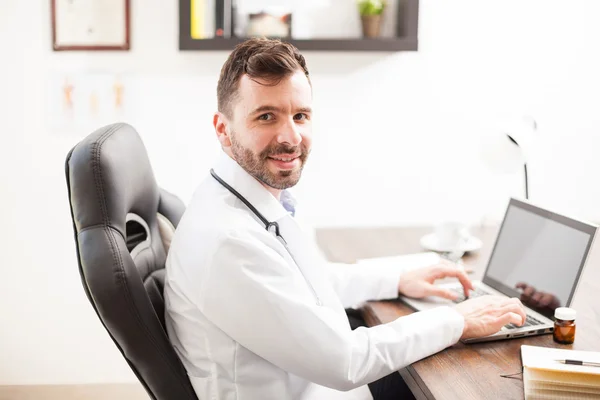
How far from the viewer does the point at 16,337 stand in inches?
115

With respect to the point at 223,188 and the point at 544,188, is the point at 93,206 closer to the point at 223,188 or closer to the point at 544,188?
the point at 223,188

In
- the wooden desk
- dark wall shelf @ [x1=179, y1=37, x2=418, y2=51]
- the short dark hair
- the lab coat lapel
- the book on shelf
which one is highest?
the book on shelf

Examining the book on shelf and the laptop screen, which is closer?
the laptop screen

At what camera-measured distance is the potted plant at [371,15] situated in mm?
2611

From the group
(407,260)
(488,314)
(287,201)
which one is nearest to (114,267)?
(287,201)

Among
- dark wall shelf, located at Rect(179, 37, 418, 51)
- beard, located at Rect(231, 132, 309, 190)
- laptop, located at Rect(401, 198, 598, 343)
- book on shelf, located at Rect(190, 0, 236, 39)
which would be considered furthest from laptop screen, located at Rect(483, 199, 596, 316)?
book on shelf, located at Rect(190, 0, 236, 39)

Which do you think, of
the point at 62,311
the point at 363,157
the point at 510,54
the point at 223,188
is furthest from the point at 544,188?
the point at 62,311

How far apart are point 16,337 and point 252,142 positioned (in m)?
1.94

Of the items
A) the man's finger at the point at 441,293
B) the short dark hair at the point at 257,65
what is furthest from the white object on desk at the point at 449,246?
the short dark hair at the point at 257,65

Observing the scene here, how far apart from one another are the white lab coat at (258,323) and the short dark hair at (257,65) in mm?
206

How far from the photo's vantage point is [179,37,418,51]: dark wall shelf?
2602 mm

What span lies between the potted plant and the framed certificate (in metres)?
0.87

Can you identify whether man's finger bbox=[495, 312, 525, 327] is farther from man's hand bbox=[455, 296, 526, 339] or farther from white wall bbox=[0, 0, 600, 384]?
white wall bbox=[0, 0, 600, 384]

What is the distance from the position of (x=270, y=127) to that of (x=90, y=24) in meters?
1.51
